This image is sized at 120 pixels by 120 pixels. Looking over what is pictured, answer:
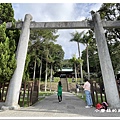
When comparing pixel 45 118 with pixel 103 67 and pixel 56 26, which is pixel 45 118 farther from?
pixel 56 26

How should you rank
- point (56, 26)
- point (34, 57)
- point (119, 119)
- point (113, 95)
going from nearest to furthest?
point (119, 119) < point (113, 95) < point (56, 26) < point (34, 57)

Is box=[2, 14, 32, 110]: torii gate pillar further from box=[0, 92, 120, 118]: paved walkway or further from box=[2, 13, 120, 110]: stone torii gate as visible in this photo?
box=[0, 92, 120, 118]: paved walkway

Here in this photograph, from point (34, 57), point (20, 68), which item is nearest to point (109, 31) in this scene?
point (20, 68)

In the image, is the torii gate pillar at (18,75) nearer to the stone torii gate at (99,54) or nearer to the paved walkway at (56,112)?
the stone torii gate at (99,54)

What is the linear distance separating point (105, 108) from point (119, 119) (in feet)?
5.97

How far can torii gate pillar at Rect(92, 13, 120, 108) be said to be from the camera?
8164mm

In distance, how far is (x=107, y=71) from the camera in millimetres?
8656

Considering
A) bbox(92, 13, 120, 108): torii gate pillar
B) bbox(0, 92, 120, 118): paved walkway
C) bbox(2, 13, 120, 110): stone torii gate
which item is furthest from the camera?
bbox(2, 13, 120, 110): stone torii gate

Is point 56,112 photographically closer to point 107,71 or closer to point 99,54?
point 107,71

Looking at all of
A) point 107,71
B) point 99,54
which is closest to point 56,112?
point 107,71

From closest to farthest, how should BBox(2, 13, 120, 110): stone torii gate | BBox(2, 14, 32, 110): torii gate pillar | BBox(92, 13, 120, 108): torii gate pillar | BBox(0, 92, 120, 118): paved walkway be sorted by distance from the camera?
BBox(0, 92, 120, 118): paved walkway → BBox(92, 13, 120, 108): torii gate pillar → BBox(2, 13, 120, 110): stone torii gate → BBox(2, 14, 32, 110): torii gate pillar

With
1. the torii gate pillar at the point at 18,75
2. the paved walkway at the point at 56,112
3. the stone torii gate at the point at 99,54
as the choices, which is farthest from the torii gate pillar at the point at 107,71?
the torii gate pillar at the point at 18,75

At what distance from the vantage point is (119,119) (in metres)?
5.88

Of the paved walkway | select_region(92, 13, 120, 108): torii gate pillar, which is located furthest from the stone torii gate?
the paved walkway
